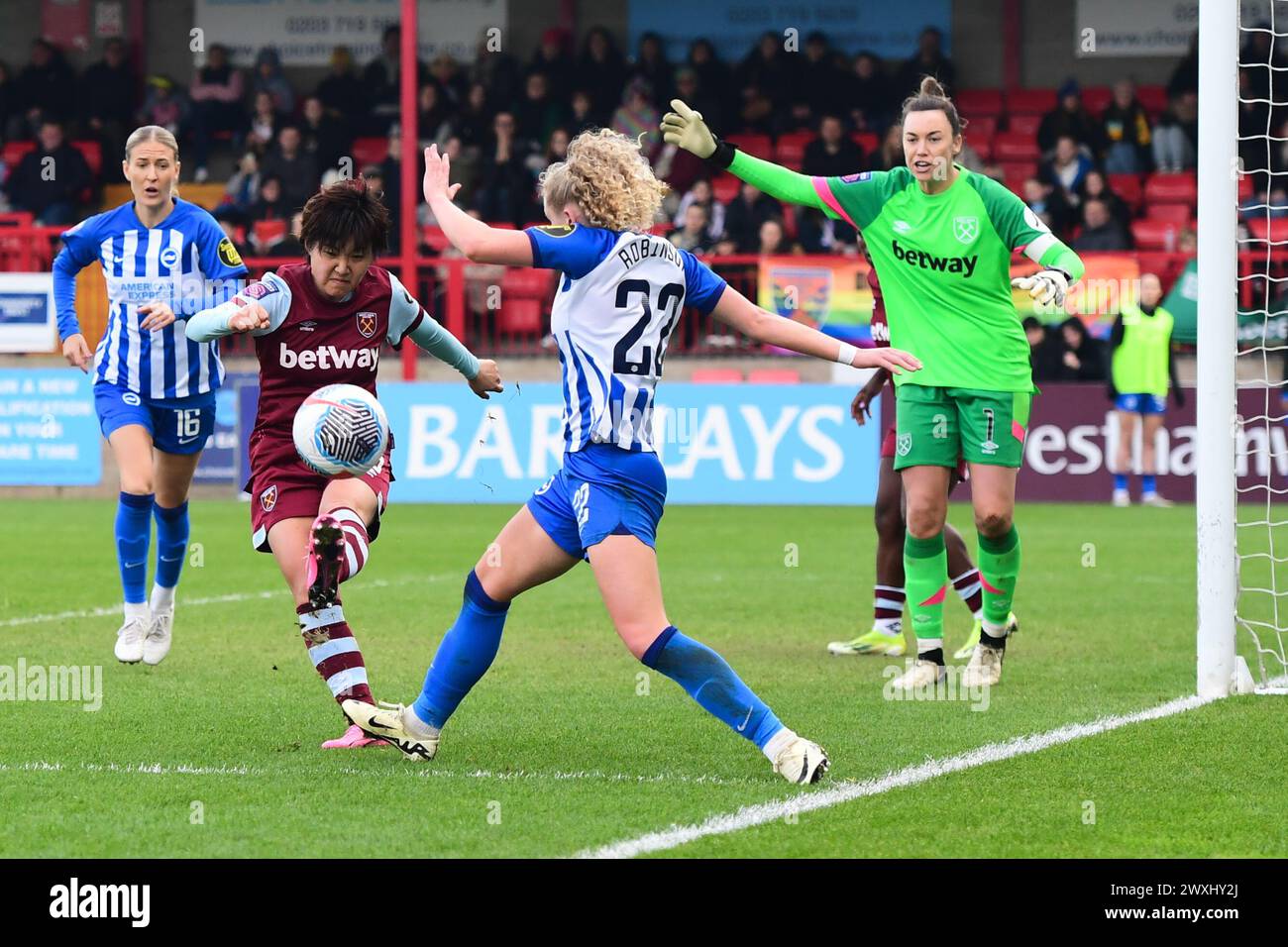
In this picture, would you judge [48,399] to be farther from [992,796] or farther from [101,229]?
[992,796]

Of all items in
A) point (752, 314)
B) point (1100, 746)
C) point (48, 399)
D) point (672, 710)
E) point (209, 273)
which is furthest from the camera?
point (48, 399)

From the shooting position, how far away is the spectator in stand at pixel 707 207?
20.0 metres

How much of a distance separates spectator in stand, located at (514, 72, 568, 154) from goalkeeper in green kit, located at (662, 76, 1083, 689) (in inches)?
620

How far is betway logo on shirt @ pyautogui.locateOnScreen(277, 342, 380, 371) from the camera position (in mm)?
5992

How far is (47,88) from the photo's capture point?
939 inches

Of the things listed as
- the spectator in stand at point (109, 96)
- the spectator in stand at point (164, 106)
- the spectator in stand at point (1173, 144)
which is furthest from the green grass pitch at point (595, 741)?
the spectator in stand at point (109, 96)

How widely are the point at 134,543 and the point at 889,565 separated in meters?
3.32

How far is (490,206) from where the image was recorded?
20.7 meters

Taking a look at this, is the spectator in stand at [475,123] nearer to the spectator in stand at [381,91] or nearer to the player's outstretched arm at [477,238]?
the spectator in stand at [381,91]

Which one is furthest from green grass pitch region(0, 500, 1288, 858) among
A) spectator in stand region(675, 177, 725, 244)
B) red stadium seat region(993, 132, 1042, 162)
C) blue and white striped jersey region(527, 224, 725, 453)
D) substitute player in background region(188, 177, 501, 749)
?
red stadium seat region(993, 132, 1042, 162)

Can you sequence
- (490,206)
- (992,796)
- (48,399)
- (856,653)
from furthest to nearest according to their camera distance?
(490,206), (48,399), (856,653), (992,796)

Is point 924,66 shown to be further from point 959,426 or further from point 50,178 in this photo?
point 959,426

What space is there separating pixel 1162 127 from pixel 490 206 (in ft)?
26.6

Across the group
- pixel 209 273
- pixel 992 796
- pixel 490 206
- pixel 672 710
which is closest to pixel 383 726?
pixel 672 710
